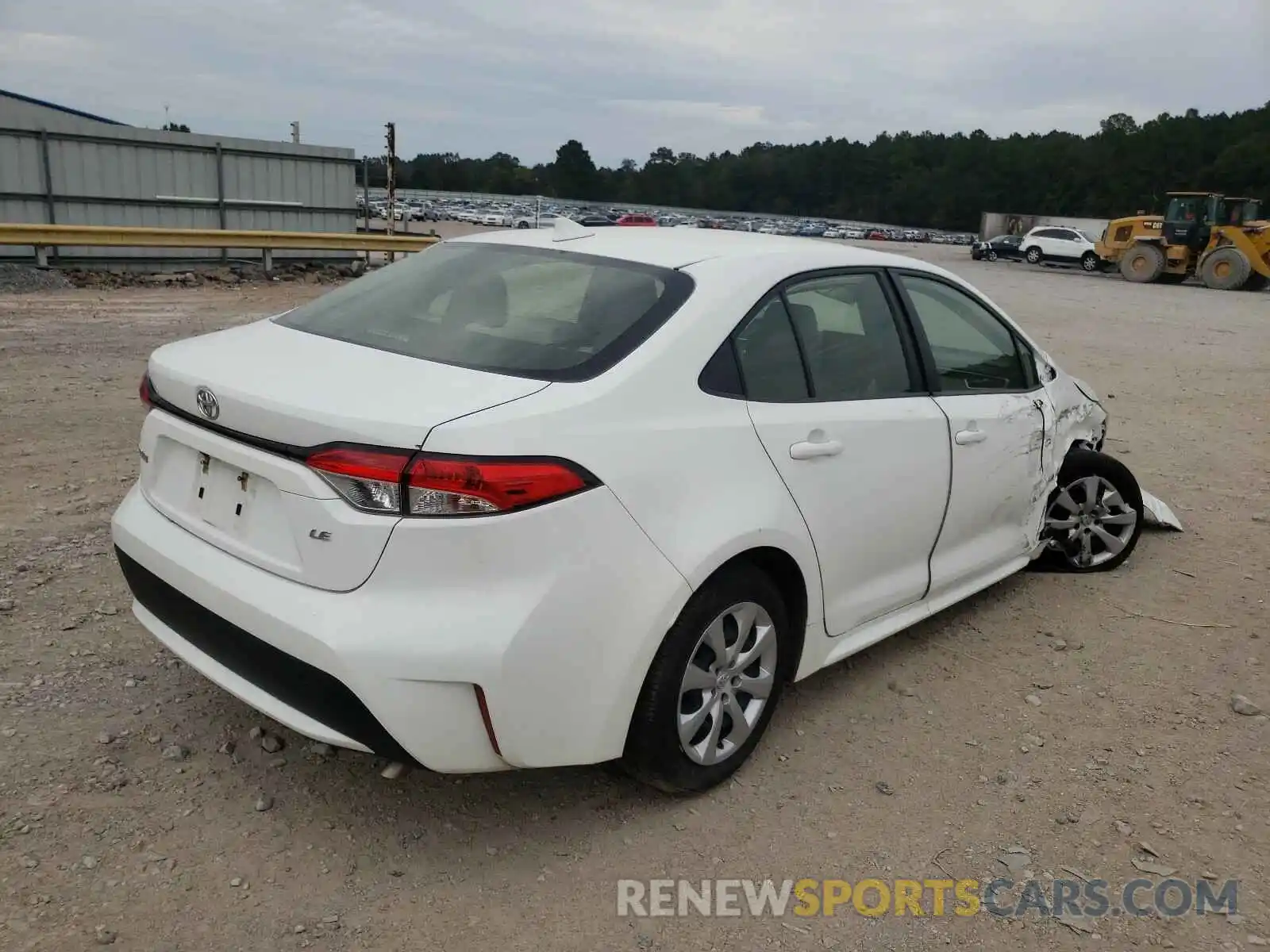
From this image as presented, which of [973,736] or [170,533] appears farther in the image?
[973,736]

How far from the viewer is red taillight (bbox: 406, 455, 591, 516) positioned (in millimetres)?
2334

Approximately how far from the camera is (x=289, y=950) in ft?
7.77

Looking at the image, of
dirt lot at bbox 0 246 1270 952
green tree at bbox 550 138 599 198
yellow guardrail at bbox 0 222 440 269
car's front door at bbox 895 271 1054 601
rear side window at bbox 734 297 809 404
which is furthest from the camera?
green tree at bbox 550 138 599 198

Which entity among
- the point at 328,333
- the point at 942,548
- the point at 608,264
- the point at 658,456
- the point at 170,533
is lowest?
the point at 942,548

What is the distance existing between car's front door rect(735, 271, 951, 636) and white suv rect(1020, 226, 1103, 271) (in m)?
37.5

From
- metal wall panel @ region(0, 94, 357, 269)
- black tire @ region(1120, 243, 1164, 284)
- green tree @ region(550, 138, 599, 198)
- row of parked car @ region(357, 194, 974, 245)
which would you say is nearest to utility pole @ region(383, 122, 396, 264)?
metal wall panel @ region(0, 94, 357, 269)

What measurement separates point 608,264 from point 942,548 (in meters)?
1.71

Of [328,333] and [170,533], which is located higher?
[328,333]

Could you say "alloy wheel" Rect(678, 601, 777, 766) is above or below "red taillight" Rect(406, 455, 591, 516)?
below

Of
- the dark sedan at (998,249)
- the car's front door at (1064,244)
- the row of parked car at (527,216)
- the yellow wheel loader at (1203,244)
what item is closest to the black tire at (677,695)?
the yellow wheel loader at (1203,244)

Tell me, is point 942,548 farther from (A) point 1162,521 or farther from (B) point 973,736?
(A) point 1162,521

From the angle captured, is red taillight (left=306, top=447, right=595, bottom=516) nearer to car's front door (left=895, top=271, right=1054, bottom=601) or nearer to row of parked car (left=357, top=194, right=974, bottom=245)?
car's front door (left=895, top=271, right=1054, bottom=601)

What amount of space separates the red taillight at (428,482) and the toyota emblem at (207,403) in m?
0.46

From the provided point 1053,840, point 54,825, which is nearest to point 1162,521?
point 1053,840
